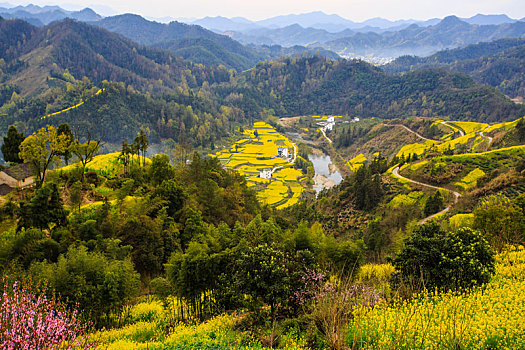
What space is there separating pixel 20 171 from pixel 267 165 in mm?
76499

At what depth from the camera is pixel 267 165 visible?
3952 inches

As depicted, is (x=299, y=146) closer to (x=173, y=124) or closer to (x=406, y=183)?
(x=173, y=124)

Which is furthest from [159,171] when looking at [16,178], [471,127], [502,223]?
[471,127]

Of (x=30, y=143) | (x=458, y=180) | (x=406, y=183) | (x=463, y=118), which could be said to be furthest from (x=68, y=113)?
(x=463, y=118)

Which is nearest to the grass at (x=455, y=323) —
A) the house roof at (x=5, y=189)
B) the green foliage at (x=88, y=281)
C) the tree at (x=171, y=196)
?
the green foliage at (x=88, y=281)

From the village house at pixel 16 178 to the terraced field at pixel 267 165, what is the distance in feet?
146

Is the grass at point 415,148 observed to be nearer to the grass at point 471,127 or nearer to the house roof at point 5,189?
the grass at point 471,127

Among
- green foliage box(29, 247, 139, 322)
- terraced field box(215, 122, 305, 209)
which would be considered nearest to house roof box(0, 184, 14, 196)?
green foliage box(29, 247, 139, 322)

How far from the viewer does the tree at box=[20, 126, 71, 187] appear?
2345cm

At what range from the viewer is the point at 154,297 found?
18.1 meters

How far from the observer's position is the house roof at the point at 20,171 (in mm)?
26688

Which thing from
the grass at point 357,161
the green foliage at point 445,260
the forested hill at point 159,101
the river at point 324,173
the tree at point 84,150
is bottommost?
the river at point 324,173

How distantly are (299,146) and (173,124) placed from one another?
5253cm

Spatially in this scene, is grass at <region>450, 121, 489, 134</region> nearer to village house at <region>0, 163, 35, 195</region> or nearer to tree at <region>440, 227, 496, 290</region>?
tree at <region>440, 227, 496, 290</region>
